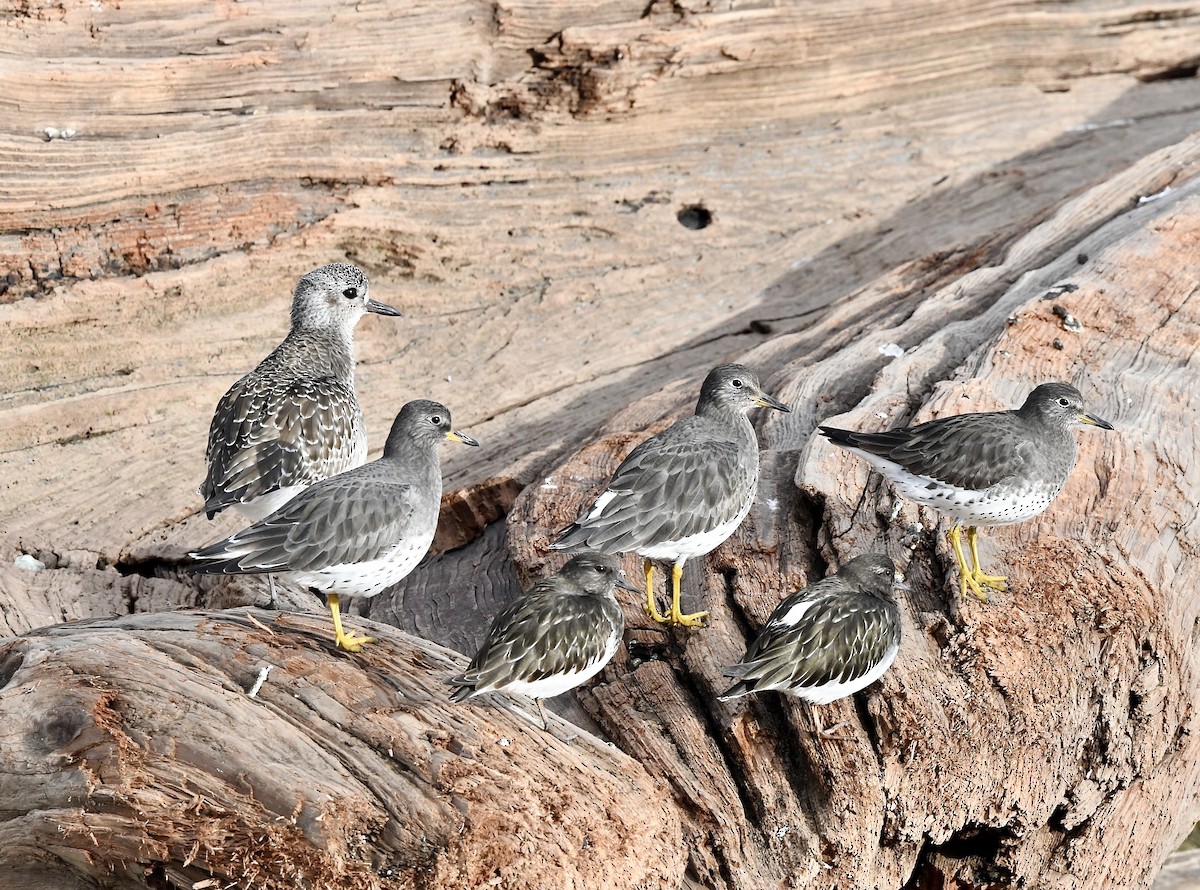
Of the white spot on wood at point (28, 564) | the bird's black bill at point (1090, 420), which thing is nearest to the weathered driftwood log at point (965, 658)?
the bird's black bill at point (1090, 420)

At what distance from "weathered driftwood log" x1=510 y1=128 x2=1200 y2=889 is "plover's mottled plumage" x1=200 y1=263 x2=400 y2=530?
121 cm

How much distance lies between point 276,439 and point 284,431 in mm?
74

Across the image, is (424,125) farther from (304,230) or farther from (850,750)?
(850,750)

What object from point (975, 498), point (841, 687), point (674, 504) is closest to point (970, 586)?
point (975, 498)

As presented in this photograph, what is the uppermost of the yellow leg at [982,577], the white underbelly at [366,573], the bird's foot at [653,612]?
the white underbelly at [366,573]

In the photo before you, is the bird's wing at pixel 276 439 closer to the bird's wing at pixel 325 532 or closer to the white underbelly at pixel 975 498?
the bird's wing at pixel 325 532

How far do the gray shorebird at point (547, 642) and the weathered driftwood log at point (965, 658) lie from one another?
574 millimetres

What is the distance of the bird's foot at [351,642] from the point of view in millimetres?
6441

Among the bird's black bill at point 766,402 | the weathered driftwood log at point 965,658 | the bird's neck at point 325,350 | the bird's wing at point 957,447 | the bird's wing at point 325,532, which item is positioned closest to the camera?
the weathered driftwood log at point 965,658

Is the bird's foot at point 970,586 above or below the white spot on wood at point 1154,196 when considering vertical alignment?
below

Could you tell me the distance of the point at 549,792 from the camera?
18.6 ft

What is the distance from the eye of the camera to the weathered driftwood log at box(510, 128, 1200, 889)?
6266 mm

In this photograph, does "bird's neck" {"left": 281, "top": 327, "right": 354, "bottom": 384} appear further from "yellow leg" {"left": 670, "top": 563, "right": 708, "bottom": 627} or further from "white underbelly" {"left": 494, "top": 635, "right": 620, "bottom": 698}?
"white underbelly" {"left": 494, "top": 635, "right": 620, "bottom": 698}

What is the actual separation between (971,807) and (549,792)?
2077mm
